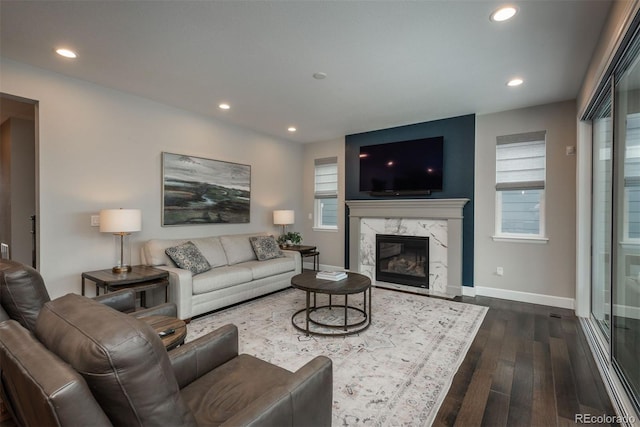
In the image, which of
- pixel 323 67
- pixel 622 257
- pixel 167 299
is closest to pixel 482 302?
pixel 622 257

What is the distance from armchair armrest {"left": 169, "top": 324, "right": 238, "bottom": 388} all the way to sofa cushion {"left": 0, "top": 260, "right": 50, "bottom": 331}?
2.17 feet

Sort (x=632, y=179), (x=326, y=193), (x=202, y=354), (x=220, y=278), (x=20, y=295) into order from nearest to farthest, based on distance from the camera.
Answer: (x=20, y=295)
(x=202, y=354)
(x=632, y=179)
(x=220, y=278)
(x=326, y=193)

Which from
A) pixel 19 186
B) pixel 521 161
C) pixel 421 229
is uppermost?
pixel 521 161

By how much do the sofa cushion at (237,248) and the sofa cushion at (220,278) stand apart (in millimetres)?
308

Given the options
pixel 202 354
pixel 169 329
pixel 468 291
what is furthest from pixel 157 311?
pixel 468 291

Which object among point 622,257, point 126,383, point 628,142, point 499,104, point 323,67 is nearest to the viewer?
point 126,383

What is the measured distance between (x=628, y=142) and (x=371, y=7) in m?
2.00

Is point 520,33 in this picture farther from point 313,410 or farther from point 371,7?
point 313,410

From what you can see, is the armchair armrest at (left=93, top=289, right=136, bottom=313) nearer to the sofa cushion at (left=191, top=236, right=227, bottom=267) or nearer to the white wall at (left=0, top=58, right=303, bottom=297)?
the white wall at (left=0, top=58, right=303, bottom=297)

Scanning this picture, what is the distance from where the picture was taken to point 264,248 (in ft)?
15.9

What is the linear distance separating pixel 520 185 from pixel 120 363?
480 centimetres

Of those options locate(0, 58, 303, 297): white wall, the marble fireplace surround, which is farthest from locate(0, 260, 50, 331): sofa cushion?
the marble fireplace surround

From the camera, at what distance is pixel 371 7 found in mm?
2139

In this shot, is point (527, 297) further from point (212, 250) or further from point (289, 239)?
point (212, 250)
